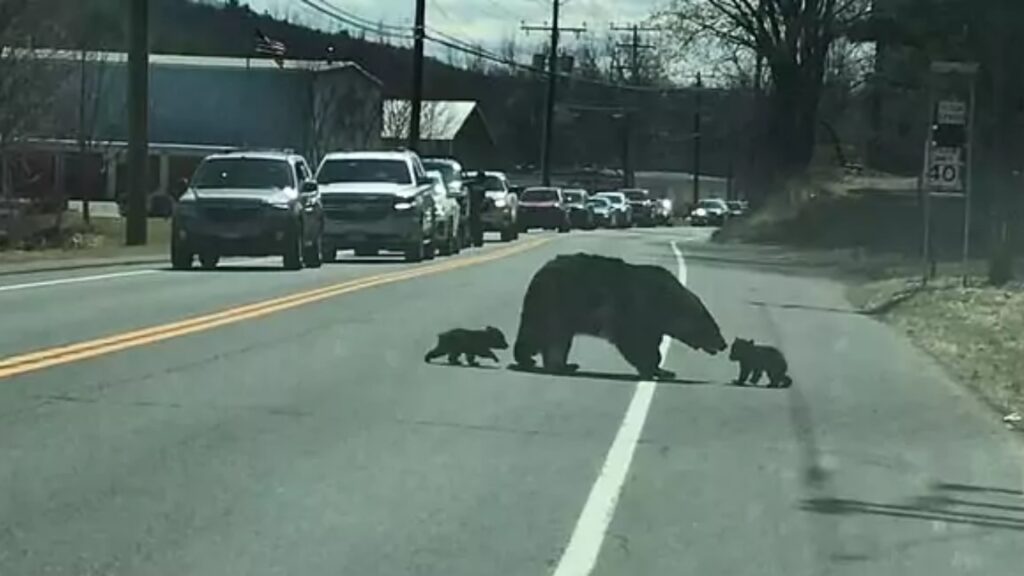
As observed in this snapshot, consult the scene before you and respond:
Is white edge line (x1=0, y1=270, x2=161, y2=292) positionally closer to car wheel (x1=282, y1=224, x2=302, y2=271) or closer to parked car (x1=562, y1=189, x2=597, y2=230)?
car wheel (x1=282, y1=224, x2=302, y2=271)

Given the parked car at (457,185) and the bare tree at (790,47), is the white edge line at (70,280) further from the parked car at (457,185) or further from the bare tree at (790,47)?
the bare tree at (790,47)

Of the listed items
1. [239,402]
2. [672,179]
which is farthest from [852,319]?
[672,179]

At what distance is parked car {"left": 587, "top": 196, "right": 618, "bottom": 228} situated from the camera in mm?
82312

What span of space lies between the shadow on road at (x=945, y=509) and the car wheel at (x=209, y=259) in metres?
21.9

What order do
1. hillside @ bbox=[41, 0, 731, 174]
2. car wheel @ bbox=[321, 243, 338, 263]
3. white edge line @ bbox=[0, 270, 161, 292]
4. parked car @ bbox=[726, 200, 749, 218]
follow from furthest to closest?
hillside @ bbox=[41, 0, 731, 174]
parked car @ bbox=[726, 200, 749, 218]
car wheel @ bbox=[321, 243, 338, 263]
white edge line @ bbox=[0, 270, 161, 292]

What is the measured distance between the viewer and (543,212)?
2844 inches

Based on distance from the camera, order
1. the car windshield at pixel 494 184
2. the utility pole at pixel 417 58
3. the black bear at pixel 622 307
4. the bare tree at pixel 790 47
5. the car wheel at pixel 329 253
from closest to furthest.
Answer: the black bear at pixel 622 307
the car wheel at pixel 329 253
the car windshield at pixel 494 184
the utility pole at pixel 417 58
the bare tree at pixel 790 47

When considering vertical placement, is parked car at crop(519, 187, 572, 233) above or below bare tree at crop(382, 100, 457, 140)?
below


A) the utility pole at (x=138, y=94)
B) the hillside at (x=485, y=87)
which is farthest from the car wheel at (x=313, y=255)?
the hillside at (x=485, y=87)

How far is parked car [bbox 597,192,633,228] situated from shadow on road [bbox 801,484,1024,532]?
73.6 m

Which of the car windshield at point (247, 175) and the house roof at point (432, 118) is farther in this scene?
the house roof at point (432, 118)

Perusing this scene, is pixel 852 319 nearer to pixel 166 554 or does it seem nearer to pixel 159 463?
pixel 159 463

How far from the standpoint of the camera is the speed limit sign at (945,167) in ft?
99.5

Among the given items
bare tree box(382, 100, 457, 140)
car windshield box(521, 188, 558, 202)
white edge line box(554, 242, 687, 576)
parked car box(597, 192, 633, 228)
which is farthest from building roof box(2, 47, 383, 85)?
white edge line box(554, 242, 687, 576)
